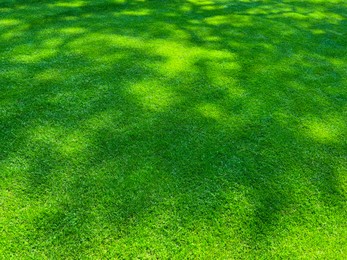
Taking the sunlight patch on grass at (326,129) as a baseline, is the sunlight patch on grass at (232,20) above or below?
above

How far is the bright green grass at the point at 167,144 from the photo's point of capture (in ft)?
5.49

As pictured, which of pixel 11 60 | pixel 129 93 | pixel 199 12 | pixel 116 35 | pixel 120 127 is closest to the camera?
pixel 120 127

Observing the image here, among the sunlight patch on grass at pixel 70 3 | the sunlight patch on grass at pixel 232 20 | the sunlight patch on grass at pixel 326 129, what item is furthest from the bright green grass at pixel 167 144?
the sunlight patch on grass at pixel 70 3

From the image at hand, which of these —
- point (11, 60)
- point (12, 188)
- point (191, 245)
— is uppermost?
point (11, 60)

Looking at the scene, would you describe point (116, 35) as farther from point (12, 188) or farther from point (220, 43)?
point (12, 188)

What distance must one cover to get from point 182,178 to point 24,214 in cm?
88

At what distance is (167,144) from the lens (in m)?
2.21

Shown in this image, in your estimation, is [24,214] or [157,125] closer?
[24,214]

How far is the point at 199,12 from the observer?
15.6 ft

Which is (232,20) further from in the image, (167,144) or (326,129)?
(167,144)

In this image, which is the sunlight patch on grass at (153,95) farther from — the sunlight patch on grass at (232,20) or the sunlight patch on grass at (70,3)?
the sunlight patch on grass at (70,3)

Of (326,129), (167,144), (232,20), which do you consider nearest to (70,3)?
(232,20)

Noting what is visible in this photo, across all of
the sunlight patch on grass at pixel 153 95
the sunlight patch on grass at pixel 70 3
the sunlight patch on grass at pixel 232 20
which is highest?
the sunlight patch on grass at pixel 70 3

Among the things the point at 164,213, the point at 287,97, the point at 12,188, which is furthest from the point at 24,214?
the point at 287,97
